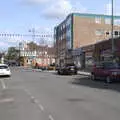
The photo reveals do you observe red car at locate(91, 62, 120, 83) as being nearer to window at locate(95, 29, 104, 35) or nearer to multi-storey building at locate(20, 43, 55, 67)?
window at locate(95, 29, 104, 35)

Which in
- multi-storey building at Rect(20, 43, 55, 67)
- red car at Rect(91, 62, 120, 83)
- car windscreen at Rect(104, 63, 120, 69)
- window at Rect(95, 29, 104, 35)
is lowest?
red car at Rect(91, 62, 120, 83)

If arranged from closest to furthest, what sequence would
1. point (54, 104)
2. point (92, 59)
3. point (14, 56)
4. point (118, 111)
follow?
point (118, 111) → point (54, 104) → point (92, 59) → point (14, 56)

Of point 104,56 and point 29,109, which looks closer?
point 29,109

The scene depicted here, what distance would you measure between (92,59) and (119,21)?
35.7m

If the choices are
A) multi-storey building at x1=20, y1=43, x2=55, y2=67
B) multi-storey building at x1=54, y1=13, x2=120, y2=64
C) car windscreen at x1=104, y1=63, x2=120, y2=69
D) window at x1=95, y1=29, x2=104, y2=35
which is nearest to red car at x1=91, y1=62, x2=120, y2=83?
car windscreen at x1=104, y1=63, x2=120, y2=69

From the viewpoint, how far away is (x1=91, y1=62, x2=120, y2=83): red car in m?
31.7

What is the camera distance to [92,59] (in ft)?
229

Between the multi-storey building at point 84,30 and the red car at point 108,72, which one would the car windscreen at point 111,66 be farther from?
the multi-storey building at point 84,30

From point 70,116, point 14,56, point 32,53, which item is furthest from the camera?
point 14,56

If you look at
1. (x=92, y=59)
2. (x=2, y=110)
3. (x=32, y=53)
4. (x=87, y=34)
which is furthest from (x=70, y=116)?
(x=32, y=53)

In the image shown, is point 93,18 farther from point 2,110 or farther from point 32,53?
point 2,110

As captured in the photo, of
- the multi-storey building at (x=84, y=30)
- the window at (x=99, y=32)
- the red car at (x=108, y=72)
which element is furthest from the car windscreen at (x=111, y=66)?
the window at (x=99, y=32)

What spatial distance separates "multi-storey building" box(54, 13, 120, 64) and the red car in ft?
195

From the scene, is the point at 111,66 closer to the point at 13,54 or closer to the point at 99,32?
the point at 99,32
